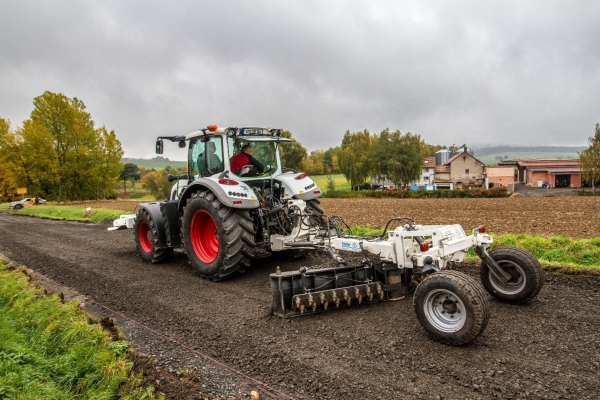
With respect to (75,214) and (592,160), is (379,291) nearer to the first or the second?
(75,214)

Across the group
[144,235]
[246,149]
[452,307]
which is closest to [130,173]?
[144,235]

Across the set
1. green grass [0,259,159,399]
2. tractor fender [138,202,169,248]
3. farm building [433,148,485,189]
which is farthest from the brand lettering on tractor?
farm building [433,148,485,189]

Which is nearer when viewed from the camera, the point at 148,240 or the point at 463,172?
the point at 148,240

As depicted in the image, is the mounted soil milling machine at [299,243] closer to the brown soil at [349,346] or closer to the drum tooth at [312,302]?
the drum tooth at [312,302]

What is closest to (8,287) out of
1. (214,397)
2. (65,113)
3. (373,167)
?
(214,397)

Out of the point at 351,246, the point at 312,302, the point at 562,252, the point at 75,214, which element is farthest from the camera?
the point at 75,214

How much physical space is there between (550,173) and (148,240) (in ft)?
195

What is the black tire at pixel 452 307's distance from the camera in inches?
137

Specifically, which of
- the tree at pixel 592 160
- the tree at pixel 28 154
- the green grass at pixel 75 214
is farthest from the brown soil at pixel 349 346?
the tree at pixel 592 160

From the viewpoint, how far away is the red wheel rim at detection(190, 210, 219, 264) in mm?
6641

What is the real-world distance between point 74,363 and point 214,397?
4.41ft

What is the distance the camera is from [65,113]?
34.0m

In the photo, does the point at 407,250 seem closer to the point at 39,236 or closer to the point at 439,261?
the point at 439,261

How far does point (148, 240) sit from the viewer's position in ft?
26.2
